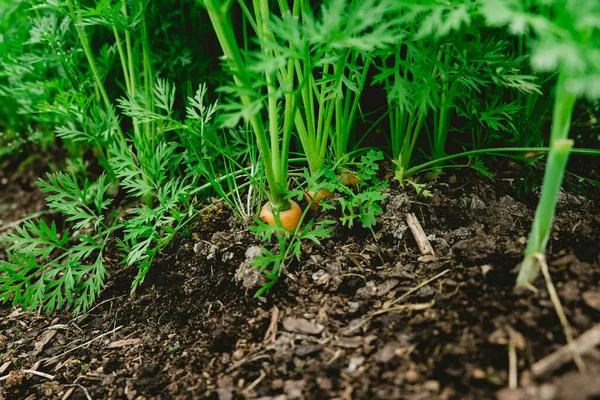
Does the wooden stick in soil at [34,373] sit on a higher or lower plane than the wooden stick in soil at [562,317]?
lower

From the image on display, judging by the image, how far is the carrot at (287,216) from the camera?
4.58ft

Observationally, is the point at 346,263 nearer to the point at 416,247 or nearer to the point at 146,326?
the point at 416,247

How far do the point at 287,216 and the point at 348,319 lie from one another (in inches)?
14.3

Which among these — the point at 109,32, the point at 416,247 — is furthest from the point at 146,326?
the point at 109,32

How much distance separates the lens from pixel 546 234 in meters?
0.96

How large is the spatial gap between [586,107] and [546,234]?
3.08 feet

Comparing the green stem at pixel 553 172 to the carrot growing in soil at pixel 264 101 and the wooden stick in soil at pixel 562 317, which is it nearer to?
the wooden stick in soil at pixel 562 317

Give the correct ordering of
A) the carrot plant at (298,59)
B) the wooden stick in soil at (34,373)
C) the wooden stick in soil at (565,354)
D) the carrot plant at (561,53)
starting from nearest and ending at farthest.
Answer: the carrot plant at (561,53) < the wooden stick in soil at (565,354) < the carrot plant at (298,59) < the wooden stick in soil at (34,373)

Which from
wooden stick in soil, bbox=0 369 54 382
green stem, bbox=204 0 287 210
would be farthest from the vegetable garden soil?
green stem, bbox=204 0 287 210

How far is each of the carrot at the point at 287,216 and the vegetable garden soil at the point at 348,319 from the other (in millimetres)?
79

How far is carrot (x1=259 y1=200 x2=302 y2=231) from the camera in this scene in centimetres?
140

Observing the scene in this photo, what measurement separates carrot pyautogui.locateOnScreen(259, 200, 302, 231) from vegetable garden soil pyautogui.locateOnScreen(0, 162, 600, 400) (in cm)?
8

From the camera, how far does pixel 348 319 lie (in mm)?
1165

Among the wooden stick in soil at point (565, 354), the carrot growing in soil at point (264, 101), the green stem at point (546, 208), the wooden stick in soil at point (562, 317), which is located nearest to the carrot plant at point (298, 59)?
the carrot growing in soil at point (264, 101)
